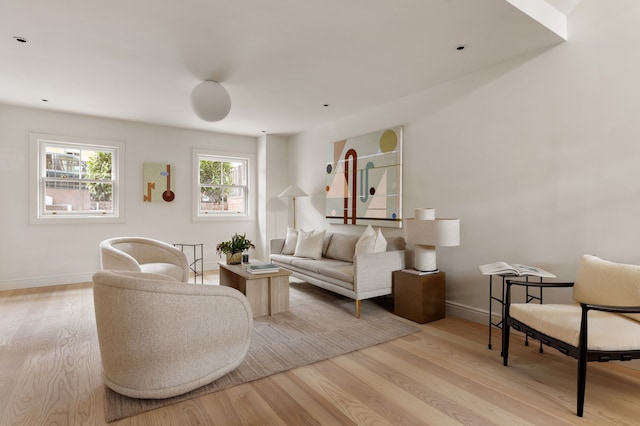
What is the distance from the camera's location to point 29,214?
15.9 feet

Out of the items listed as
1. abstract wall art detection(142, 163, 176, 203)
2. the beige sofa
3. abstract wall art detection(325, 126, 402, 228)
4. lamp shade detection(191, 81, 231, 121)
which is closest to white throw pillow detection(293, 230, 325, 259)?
the beige sofa

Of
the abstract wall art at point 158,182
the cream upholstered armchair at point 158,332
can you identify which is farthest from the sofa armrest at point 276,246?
the cream upholstered armchair at point 158,332

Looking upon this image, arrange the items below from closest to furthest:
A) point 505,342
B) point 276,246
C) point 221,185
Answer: point 505,342 < point 276,246 < point 221,185

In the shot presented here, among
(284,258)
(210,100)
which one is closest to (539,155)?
(210,100)

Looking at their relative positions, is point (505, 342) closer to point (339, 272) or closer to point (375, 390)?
point (375, 390)

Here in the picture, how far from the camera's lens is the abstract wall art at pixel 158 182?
5625 mm

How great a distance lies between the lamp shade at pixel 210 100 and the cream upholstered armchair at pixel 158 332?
6.62ft

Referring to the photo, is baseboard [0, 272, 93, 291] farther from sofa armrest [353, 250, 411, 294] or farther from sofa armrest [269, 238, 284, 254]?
sofa armrest [353, 250, 411, 294]

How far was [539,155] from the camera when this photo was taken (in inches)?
119

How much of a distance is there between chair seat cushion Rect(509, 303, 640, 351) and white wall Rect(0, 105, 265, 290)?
5274mm

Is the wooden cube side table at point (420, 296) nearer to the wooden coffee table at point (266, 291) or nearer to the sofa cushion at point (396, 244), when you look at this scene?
the sofa cushion at point (396, 244)

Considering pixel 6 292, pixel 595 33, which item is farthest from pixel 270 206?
pixel 595 33

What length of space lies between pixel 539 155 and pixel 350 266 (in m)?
2.31

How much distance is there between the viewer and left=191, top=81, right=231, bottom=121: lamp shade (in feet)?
11.6
